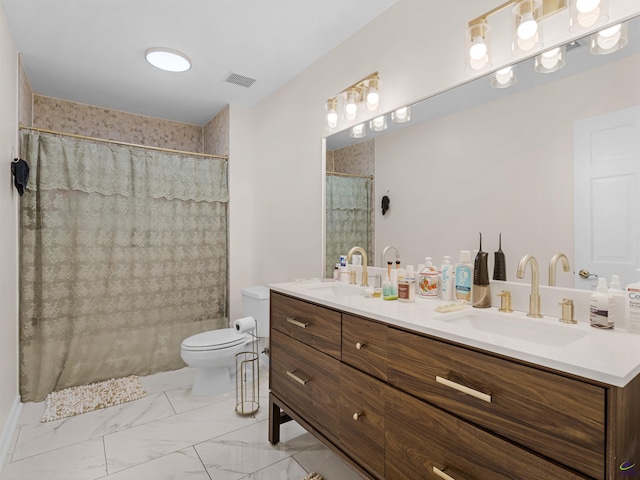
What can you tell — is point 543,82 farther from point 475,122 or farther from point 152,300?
point 152,300

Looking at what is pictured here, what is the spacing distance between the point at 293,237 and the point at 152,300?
4.49ft

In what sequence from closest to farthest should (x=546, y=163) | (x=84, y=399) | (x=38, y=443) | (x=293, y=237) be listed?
(x=546, y=163)
(x=38, y=443)
(x=84, y=399)
(x=293, y=237)

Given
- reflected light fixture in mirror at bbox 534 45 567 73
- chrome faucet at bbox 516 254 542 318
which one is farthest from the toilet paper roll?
reflected light fixture in mirror at bbox 534 45 567 73

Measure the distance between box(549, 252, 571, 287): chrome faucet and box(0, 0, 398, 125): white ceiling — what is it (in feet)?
5.08

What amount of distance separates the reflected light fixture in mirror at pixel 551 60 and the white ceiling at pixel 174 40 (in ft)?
3.04

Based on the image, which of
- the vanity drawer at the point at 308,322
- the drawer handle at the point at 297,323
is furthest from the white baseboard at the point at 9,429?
the drawer handle at the point at 297,323

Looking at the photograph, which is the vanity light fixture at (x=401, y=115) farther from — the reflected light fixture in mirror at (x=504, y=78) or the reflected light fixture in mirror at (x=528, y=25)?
the reflected light fixture in mirror at (x=528, y=25)

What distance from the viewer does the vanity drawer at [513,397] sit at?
725 millimetres

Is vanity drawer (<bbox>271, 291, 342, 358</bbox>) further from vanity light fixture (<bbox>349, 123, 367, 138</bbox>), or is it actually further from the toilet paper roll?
vanity light fixture (<bbox>349, 123, 367, 138</bbox>)

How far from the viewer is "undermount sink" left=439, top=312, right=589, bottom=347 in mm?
1080

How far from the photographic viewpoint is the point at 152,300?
2906mm

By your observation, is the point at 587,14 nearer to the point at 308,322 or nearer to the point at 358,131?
the point at 358,131

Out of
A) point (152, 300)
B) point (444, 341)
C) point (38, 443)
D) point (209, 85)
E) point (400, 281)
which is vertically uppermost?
point (209, 85)

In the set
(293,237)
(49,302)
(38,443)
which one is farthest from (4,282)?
(293,237)
